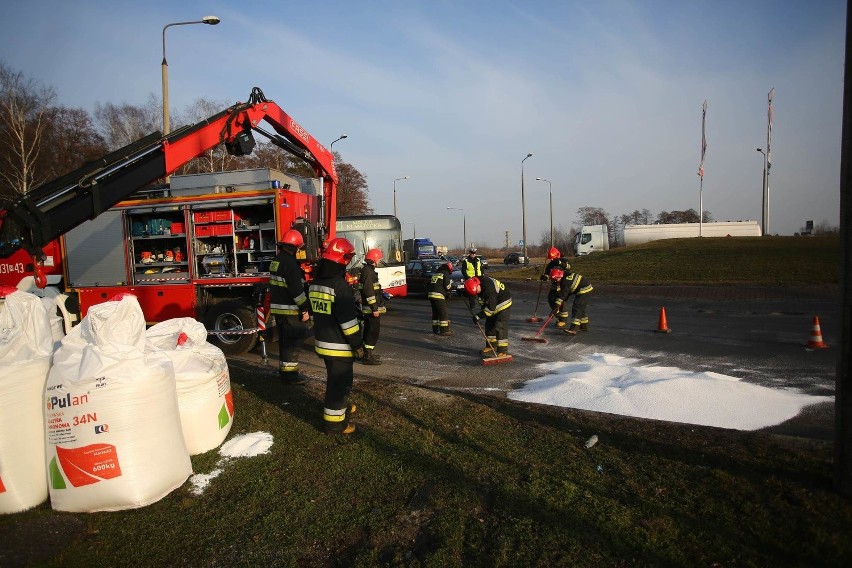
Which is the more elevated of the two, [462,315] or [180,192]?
[180,192]

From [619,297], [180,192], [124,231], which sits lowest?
[619,297]

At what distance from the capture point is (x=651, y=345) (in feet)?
30.8

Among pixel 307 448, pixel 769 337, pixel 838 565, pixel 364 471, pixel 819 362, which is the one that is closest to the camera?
pixel 838 565

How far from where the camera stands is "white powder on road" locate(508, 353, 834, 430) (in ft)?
16.6

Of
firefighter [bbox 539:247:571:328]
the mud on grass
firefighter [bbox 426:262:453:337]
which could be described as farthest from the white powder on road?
firefighter [bbox 539:247:571:328]

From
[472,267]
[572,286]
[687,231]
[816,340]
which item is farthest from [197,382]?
[687,231]

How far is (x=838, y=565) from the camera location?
107 inches

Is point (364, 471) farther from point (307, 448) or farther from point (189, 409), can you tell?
point (189, 409)

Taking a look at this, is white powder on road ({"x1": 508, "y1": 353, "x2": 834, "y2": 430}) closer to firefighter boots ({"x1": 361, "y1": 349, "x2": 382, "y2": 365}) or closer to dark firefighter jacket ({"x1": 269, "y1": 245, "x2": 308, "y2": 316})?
firefighter boots ({"x1": 361, "y1": 349, "x2": 382, "y2": 365})

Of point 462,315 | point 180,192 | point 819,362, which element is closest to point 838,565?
point 819,362

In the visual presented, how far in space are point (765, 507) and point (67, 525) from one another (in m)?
4.55

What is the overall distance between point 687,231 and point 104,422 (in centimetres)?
4306

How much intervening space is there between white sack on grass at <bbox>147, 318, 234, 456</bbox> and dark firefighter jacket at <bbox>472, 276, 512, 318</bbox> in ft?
15.2

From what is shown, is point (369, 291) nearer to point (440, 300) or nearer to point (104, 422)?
point (440, 300)
